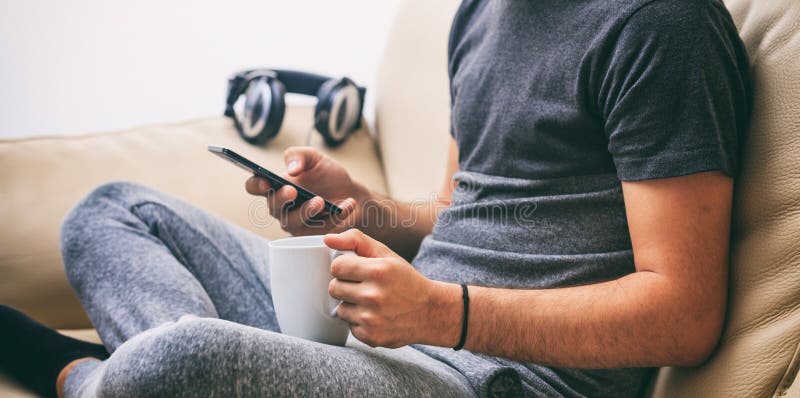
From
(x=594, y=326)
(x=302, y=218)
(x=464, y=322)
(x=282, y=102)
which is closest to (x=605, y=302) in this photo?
(x=594, y=326)

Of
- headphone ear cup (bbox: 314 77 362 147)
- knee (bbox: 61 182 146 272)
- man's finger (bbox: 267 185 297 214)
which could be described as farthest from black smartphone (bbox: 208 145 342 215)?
headphone ear cup (bbox: 314 77 362 147)

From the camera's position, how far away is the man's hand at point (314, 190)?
72 cm

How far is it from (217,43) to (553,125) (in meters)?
1.17

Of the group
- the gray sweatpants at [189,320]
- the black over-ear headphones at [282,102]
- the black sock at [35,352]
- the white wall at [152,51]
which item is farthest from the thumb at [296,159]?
the white wall at [152,51]

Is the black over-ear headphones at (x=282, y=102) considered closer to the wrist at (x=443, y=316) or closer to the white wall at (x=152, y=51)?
the white wall at (x=152, y=51)

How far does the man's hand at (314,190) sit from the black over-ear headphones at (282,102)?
0.48 metres

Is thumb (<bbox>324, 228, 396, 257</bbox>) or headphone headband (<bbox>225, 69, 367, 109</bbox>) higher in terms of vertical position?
thumb (<bbox>324, 228, 396, 257</bbox>)

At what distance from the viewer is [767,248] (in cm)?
57

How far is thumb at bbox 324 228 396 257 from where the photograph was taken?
0.54 meters

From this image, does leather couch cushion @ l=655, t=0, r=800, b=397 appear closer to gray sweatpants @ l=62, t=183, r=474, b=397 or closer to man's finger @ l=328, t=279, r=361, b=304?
gray sweatpants @ l=62, t=183, r=474, b=397

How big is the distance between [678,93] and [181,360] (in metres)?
0.51

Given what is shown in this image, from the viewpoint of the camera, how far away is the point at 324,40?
1.70 meters

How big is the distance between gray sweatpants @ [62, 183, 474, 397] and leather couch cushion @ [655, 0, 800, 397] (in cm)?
26

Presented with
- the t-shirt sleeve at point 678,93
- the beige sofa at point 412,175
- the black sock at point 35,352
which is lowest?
the black sock at point 35,352
